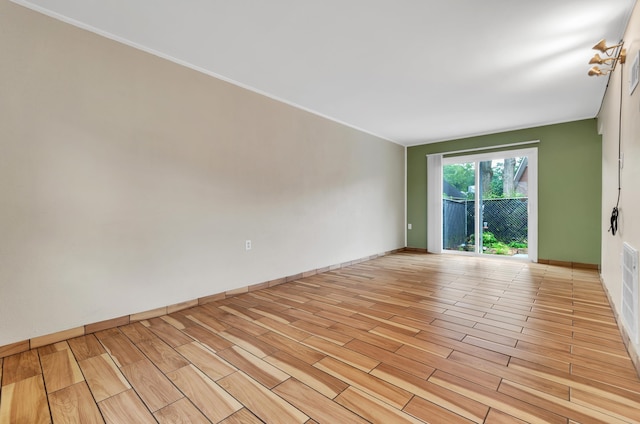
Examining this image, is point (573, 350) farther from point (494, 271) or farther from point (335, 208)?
point (335, 208)

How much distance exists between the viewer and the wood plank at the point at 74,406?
1.32 m

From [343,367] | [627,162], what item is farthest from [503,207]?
[343,367]

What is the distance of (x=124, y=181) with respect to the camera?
2.38 meters

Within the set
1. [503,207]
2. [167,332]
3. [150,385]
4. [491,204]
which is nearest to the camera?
[150,385]

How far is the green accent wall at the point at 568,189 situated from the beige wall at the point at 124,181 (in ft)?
13.2

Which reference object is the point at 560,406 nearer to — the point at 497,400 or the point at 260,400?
the point at 497,400

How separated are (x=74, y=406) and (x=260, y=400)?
34.9 inches

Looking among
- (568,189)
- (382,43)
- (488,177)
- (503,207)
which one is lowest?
(503,207)

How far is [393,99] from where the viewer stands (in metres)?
3.69

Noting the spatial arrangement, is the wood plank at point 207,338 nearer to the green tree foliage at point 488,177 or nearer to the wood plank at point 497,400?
the wood plank at point 497,400

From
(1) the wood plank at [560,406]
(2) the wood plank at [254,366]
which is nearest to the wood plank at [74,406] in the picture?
(2) the wood plank at [254,366]

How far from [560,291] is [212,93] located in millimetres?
4291

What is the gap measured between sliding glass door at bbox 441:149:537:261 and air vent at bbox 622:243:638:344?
3175mm

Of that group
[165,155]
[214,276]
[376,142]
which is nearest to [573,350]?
[214,276]
